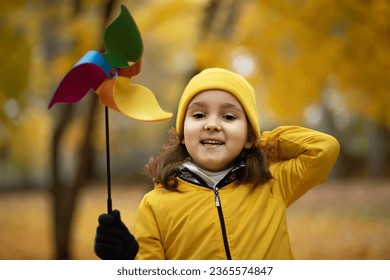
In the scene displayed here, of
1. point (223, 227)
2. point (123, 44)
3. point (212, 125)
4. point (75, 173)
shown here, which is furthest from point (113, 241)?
point (75, 173)

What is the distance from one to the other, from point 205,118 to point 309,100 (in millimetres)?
2538

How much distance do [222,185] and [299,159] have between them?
0.22m

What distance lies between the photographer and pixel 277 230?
1.28 meters

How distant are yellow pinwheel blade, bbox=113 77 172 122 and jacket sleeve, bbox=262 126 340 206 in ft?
1.06

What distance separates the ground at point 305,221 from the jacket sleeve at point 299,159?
2646mm

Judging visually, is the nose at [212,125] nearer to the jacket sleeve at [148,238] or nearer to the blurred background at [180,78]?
the jacket sleeve at [148,238]

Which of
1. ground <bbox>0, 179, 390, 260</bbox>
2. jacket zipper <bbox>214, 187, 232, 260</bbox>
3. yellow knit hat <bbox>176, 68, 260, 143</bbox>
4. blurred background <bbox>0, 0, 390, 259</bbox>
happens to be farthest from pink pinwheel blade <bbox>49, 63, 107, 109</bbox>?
ground <bbox>0, 179, 390, 260</bbox>

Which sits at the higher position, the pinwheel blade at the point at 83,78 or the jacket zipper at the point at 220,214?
the pinwheel blade at the point at 83,78

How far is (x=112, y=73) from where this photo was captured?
1.30m

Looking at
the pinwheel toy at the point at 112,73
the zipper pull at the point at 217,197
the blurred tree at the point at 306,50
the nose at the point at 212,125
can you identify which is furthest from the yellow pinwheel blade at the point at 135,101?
the blurred tree at the point at 306,50

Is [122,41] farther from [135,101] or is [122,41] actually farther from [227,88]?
[227,88]

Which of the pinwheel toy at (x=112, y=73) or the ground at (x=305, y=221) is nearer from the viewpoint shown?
the pinwheel toy at (x=112, y=73)

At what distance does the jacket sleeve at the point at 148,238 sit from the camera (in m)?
1.26
